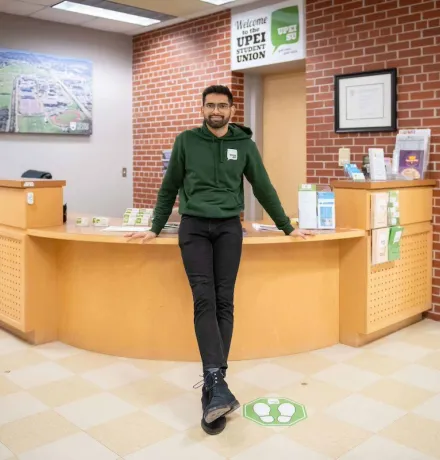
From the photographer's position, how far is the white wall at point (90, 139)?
627cm

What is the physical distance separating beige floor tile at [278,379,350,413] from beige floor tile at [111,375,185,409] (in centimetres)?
57

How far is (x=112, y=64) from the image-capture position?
6.98 m

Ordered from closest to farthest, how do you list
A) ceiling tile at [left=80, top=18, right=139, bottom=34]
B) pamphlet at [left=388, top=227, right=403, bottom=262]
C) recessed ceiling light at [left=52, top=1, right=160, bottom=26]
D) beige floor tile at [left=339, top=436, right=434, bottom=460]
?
beige floor tile at [left=339, top=436, right=434, bottom=460]
pamphlet at [left=388, top=227, right=403, bottom=262]
recessed ceiling light at [left=52, top=1, right=160, bottom=26]
ceiling tile at [left=80, top=18, right=139, bottom=34]

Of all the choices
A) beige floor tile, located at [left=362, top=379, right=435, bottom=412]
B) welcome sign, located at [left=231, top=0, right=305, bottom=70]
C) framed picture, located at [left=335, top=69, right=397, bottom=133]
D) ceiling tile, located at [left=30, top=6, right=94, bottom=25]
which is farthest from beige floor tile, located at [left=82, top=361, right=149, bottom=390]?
ceiling tile, located at [left=30, top=6, right=94, bottom=25]

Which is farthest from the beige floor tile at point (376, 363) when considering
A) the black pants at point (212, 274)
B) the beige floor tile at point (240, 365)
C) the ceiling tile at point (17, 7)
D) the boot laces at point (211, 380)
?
the ceiling tile at point (17, 7)

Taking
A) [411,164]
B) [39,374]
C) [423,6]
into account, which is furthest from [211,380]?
[423,6]

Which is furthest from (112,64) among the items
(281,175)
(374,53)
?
(374,53)

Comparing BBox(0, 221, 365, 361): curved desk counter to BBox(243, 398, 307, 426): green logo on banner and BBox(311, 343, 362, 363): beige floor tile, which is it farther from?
BBox(243, 398, 307, 426): green logo on banner

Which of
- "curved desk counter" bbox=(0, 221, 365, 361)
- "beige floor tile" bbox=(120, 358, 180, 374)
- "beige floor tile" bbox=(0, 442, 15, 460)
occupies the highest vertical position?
"curved desk counter" bbox=(0, 221, 365, 361)

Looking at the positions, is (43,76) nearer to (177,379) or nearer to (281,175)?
(281,175)

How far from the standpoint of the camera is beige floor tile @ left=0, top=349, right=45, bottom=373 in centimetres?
348

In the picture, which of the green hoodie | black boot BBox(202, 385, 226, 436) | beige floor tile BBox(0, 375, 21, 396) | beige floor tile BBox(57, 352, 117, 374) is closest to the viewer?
black boot BBox(202, 385, 226, 436)

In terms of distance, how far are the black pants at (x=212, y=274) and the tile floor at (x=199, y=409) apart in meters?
0.36

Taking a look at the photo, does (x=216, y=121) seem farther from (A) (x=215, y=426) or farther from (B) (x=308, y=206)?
(A) (x=215, y=426)
